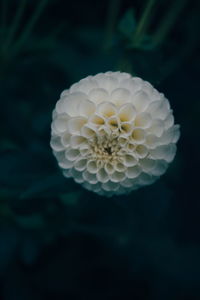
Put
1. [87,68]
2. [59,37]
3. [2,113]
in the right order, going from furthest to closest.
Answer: [59,37]
[2,113]
[87,68]

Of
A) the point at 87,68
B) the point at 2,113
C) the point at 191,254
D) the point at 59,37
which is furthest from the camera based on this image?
the point at 59,37

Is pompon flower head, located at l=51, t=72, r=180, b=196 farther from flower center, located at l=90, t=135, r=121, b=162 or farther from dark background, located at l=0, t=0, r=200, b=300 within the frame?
dark background, located at l=0, t=0, r=200, b=300

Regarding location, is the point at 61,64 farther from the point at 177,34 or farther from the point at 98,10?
the point at 177,34

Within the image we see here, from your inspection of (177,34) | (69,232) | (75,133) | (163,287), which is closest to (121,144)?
(75,133)

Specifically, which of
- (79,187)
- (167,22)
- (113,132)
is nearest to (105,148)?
(113,132)

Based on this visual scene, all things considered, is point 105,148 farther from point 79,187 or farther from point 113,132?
point 79,187

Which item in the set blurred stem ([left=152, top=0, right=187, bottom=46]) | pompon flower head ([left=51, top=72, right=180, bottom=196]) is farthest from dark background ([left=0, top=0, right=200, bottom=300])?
pompon flower head ([left=51, top=72, right=180, bottom=196])

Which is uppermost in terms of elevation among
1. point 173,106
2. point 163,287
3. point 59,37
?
point 59,37
